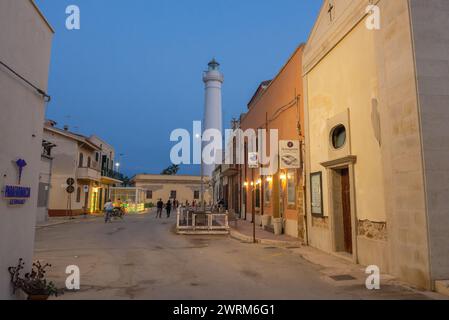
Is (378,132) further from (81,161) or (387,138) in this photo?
(81,161)

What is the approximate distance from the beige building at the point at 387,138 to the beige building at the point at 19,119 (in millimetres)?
7451

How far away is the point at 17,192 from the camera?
5.31 metres

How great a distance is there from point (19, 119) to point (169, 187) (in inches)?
2120

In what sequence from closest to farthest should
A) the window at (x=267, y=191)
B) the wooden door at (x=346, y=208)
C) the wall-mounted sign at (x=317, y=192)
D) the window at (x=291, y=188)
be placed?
the wooden door at (x=346, y=208), the wall-mounted sign at (x=317, y=192), the window at (x=291, y=188), the window at (x=267, y=191)

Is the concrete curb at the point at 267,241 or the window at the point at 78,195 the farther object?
the window at the point at 78,195

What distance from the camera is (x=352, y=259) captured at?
9.18 m

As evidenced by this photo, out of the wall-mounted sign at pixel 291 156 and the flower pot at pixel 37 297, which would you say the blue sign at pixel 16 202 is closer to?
the flower pot at pixel 37 297

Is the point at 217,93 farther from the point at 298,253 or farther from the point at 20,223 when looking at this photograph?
the point at 20,223

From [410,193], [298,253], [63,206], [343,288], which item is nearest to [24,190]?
[343,288]

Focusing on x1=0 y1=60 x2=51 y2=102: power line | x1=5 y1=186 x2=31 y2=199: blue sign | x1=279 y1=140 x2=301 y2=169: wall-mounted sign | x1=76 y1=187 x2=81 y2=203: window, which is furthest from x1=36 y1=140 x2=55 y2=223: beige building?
x1=5 y1=186 x2=31 y2=199: blue sign

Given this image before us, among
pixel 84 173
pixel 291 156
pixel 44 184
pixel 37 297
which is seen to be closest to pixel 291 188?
pixel 291 156

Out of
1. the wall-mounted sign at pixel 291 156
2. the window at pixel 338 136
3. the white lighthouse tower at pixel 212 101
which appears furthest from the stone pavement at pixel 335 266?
the white lighthouse tower at pixel 212 101

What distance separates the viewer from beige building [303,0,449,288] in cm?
658

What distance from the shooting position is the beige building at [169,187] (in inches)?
2291
